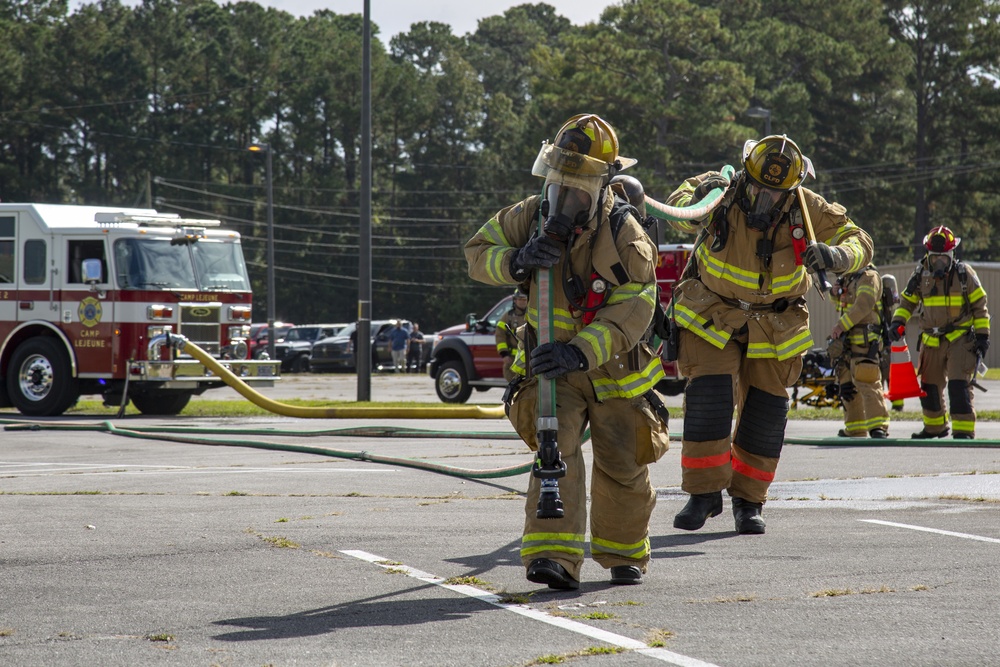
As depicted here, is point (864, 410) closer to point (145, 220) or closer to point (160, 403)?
point (145, 220)

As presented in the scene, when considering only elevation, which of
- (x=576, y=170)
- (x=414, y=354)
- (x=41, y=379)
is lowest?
(x=41, y=379)

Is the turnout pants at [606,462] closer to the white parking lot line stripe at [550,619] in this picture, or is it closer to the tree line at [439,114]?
the white parking lot line stripe at [550,619]

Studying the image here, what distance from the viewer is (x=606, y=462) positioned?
5.68m

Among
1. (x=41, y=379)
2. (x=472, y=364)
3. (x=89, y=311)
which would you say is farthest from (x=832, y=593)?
(x=472, y=364)

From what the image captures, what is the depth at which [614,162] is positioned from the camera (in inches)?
228

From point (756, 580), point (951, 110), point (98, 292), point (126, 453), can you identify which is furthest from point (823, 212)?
point (951, 110)

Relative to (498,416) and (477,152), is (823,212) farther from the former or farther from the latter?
(477,152)

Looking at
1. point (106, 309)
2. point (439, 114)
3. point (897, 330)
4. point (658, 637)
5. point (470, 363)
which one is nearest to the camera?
point (658, 637)

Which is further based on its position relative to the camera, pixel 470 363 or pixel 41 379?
pixel 470 363

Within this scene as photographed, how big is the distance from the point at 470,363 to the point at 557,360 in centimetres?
1699

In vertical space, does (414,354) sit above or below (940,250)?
below

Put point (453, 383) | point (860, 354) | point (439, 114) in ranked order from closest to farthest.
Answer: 1. point (860, 354)
2. point (453, 383)
3. point (439, 114)

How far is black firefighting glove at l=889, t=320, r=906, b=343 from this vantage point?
12.9 meters

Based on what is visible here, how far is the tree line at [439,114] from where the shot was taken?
56.1 metres
